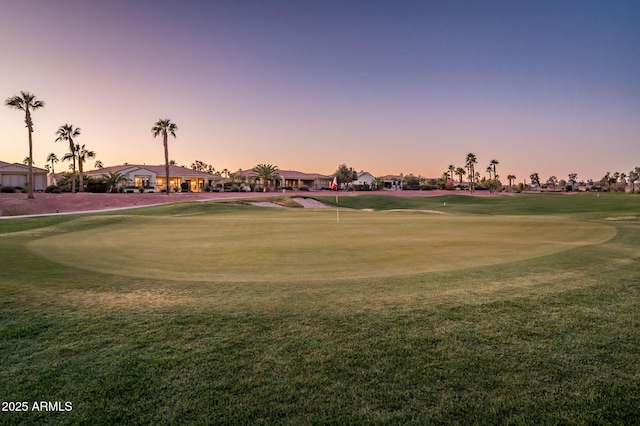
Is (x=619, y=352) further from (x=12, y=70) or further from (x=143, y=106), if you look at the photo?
(x=143, y=106)

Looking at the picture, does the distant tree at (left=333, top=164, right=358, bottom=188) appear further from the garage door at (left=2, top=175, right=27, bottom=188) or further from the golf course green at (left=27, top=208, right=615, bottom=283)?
the golf course green at (left=27, top=208, right=615, bottom=283)

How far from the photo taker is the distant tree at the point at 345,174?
111812mm

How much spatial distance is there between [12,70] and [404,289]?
44194 mm

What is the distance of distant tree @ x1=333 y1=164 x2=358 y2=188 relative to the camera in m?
112

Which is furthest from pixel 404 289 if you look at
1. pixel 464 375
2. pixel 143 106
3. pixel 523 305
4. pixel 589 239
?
pixel 143 106

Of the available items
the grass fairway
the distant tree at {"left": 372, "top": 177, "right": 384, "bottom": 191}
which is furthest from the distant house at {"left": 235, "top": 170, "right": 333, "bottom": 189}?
the grass fairway

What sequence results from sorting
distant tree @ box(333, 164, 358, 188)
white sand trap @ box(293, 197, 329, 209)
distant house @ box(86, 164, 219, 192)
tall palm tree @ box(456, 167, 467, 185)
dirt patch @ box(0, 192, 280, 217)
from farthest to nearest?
tall palm tree @ box(456, 167, 467, 185)
distant tree @ box(333, 164, 358, 188)
distant house @ box(86, 164, 219, 192)
white sand trap @ box(293, 197, 329, 209)
dirt patch @ box(0, 192, 280, 217)

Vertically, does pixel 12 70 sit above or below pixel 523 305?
above

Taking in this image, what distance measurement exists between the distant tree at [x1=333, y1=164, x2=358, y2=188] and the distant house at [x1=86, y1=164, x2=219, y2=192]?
3807 centimetres

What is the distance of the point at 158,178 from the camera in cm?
8825

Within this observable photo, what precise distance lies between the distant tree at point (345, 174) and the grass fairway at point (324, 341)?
102848 mm

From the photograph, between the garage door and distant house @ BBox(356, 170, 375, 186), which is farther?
distant house @ BBox(356, 170, 375, 186)

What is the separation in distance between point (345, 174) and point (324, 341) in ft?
361

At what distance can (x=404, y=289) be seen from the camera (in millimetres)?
6738
